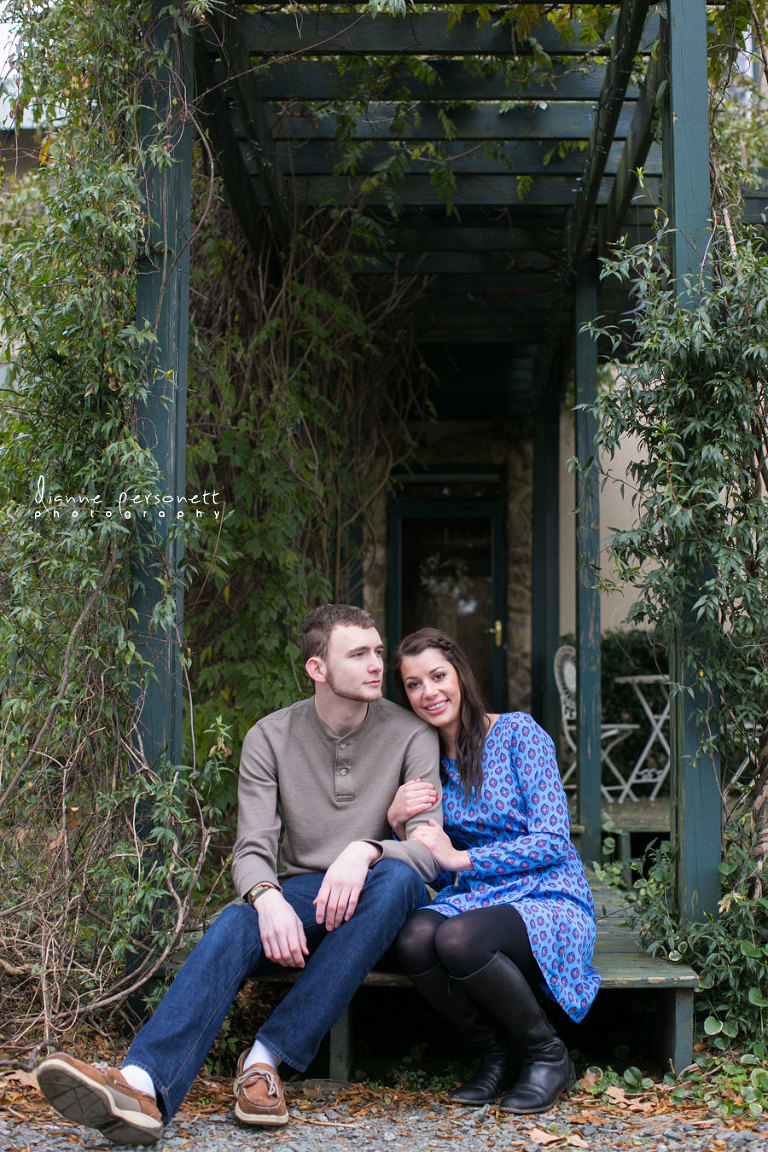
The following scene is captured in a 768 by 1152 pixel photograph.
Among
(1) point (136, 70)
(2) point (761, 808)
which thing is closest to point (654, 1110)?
(2) point (761, 808)

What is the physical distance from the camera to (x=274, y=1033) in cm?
243

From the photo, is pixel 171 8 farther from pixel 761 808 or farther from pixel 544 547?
pixel 544 547

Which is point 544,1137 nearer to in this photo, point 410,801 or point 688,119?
point 410,801

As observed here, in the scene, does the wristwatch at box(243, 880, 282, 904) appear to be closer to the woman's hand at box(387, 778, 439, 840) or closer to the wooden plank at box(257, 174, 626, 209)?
the woman's hand at box(387, 778, 439, 840)

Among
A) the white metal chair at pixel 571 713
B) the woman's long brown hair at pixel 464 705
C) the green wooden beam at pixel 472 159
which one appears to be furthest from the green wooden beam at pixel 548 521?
the woman's long brown hair at pixel 464 705

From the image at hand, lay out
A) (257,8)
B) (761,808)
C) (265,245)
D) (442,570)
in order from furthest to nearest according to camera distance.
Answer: (442,570), (265,245), (257,8), (761,808)

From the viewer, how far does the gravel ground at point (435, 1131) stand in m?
2.28

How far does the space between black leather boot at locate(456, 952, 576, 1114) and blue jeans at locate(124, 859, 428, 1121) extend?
9.8 inches

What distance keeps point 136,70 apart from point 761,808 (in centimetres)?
275

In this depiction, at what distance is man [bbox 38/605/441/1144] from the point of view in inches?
87.1

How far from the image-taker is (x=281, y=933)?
244 cm

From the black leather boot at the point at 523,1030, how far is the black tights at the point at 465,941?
3cm

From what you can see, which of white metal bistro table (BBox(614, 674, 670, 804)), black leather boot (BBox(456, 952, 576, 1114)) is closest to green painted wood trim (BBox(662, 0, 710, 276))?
black leather boot (BBox(456, 952, 576, 1114))

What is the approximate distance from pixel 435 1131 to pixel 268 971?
0.55m
